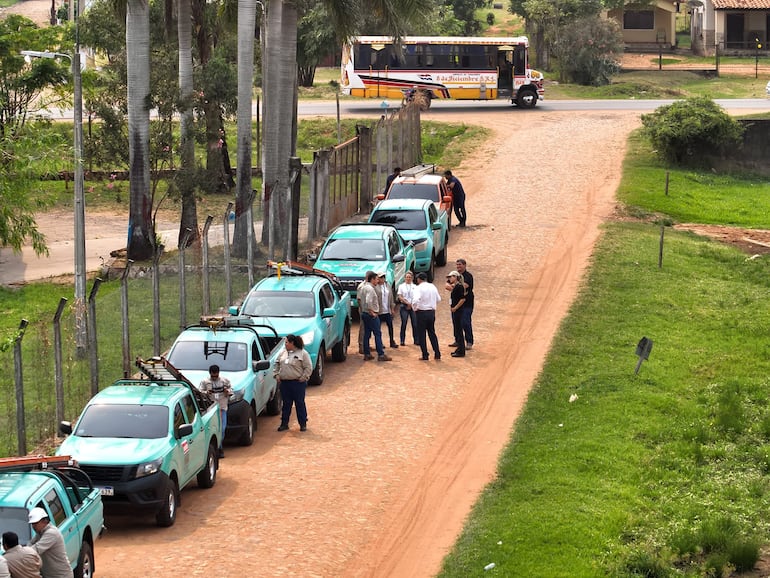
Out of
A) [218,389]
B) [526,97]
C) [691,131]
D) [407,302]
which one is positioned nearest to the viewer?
[218,389]

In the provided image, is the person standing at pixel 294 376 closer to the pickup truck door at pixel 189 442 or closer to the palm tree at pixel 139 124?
the pickup truck door at pixel 189 442

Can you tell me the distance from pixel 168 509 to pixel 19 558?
386cm

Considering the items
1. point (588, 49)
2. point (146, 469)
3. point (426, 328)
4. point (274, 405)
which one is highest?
point (588, 49)

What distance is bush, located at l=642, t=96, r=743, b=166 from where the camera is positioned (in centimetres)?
4938

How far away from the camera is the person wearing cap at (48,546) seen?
12.0m

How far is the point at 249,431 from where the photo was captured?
62.9 feet

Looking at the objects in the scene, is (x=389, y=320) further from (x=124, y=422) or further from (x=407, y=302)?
(x=124, y=422)

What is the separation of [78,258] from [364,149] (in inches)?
638

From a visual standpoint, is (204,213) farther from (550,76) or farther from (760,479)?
(550,76)

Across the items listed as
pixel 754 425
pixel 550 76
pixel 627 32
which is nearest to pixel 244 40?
pixel 754 425

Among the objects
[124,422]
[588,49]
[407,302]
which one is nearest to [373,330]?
[407,302]

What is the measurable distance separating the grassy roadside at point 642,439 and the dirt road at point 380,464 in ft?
1.83

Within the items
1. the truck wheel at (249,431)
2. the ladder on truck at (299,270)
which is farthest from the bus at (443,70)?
the truck wheel at (249,431)

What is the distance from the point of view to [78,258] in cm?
2375
